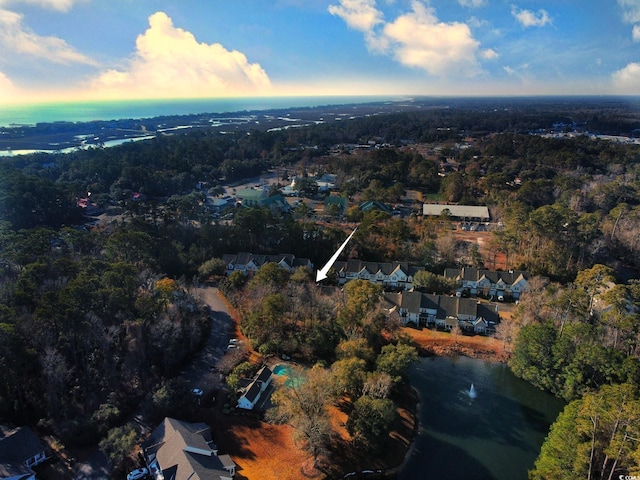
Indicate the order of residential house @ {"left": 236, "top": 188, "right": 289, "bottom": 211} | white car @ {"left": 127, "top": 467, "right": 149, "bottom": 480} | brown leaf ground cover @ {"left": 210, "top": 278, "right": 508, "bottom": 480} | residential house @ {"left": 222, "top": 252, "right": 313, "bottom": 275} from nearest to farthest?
white car @ {"left": 127, "top": 467, "right": 149, "bottom": 480} < brown leaf ground cover @ {"left": 210, "top": 278, "right": 508, "bottom": 480} < residential house @ {"left": 222, "top": 252, "right": 313, "bottom": 275} < residential house @ {"left": 236, "top": 188, "right": 289, "bottom": 211}

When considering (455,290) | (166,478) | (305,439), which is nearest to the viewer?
(166,478)

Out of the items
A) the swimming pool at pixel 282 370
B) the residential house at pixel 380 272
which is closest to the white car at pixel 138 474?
the swimming pool at pixel 282 370

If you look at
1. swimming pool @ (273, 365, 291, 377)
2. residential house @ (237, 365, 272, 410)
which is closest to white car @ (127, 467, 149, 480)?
residential house @ (237, 365, 272, 410)

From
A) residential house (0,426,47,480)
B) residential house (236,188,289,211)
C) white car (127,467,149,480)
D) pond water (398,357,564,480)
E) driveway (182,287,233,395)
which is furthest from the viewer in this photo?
residential house (236,188,289,211)

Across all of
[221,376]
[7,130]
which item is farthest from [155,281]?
[7,130]

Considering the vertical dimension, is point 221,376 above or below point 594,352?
below

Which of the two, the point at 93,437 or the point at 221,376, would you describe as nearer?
the point at 93,437

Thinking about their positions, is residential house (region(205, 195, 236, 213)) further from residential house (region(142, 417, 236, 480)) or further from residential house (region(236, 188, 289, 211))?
residential house (region(142, 417, 236, 480))

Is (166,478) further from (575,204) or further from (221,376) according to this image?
(575,204)
